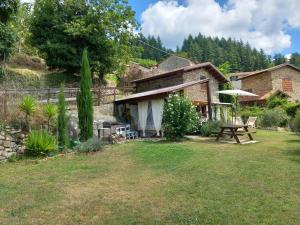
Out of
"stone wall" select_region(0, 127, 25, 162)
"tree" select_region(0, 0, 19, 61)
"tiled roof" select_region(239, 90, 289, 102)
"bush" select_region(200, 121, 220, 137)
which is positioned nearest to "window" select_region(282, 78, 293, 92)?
"tiled roof" select_region(239, 90, 289, 102)

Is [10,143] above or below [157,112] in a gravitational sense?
below

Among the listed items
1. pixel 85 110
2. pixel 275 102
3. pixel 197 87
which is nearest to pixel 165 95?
pixel 85 110

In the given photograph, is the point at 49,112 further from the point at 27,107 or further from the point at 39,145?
the point at 39,145

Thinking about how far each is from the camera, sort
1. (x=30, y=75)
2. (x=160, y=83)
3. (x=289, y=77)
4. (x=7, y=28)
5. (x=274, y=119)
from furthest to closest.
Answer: (x=289, y=77), (x=160, y=83), (x=274, y=119), (x=30, y=75), (x=7, y=28)

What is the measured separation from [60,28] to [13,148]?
1754 centimetres

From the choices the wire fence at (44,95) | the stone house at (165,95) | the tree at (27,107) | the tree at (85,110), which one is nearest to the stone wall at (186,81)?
the stone house at (165,95)

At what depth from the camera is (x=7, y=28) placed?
1895 cm

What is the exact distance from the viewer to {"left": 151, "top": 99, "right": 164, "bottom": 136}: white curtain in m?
18.6

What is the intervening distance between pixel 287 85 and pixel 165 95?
29.2 m

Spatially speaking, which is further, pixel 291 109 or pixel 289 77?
pixel 289 77

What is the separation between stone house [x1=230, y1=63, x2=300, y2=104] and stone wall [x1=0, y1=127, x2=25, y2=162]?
32634mm

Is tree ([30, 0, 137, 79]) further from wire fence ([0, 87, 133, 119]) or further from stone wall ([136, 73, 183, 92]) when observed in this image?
wire fence ([0, 87, 133, 119])

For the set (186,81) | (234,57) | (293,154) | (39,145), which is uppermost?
(234,57)

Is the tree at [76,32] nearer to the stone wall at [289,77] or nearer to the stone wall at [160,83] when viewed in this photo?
the stone wall at [160,83]
